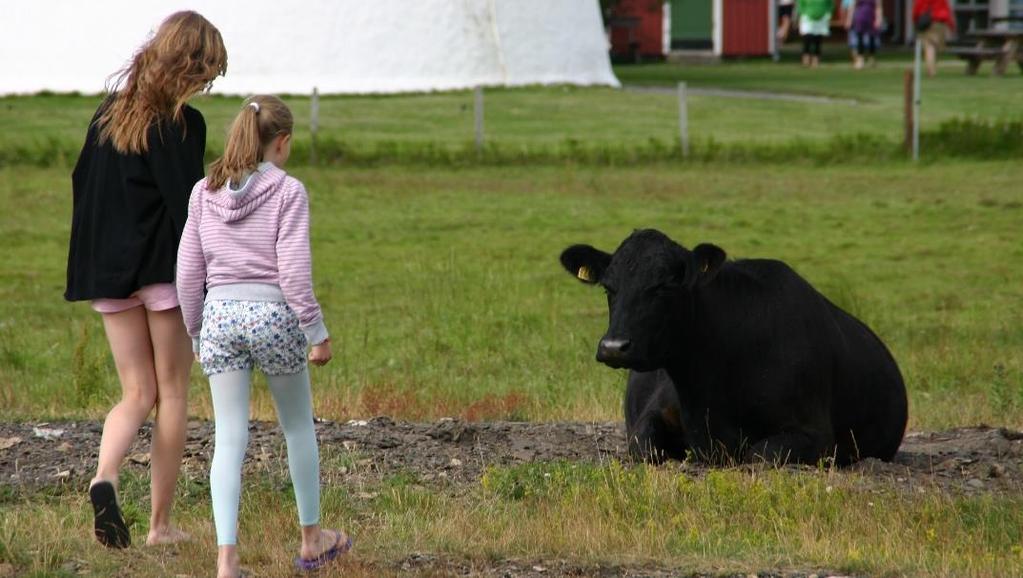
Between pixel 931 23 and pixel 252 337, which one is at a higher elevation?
pixel 252 337

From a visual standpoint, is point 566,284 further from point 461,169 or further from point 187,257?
point 187,257

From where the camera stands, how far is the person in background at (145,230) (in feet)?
18.2

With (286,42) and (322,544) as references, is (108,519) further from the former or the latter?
(286,42)

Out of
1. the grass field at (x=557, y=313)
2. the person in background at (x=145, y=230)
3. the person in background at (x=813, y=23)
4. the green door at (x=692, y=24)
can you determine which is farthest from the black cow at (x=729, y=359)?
the green door at (x=692, y=24)

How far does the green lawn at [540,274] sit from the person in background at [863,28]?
749 inches

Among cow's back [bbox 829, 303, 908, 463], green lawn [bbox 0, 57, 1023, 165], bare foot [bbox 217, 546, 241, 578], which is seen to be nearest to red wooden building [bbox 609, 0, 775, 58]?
green lawn [bbox 0, 57, 1023, 165]

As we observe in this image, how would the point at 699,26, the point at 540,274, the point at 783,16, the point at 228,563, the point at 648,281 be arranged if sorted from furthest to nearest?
1. the point at 783,16
2. the point at 699,26
3. the point at 540,274
4. the point at 648,281
5. the point at 228,563

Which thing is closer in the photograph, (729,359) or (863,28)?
(729,359)

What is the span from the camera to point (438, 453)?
25.0 ft

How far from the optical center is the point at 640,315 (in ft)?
23.2

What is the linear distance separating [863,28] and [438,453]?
38030 millimetres

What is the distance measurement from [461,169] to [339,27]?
40.9ft

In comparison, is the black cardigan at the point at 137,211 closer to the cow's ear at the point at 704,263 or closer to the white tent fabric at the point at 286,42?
the cow's ear at the point at 704,263

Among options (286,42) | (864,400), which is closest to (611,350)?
(864,400)
